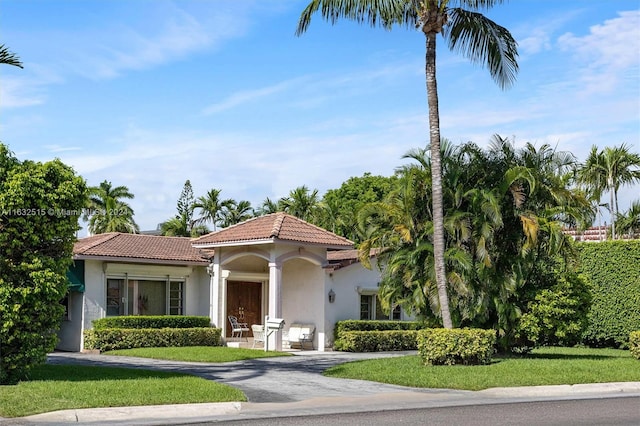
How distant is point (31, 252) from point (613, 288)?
19986mm

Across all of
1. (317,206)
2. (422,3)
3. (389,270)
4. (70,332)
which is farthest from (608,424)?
(317,206)

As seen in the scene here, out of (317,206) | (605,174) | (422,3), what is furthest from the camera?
(317,206)

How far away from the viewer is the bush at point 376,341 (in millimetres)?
28500

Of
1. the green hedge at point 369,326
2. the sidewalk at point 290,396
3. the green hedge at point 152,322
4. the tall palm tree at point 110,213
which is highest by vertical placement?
the tall palm tree at point 110,213

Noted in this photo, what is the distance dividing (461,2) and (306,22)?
410 cm

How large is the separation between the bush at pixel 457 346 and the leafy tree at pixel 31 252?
345 inches

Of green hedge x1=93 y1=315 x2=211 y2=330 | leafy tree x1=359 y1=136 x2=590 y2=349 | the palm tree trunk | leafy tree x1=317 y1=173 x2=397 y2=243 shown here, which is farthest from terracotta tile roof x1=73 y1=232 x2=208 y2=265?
leafy tree x1=317 y1=173 x2=397 y2=243

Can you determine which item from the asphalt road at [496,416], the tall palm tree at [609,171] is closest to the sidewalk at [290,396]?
the asphalt road at [496,416]

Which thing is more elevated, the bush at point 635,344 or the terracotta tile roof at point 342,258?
the terracotta tile roof at point 342,258

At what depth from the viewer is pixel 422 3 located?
20.4 meters

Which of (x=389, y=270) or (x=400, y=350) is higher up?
(x=389, y=270)

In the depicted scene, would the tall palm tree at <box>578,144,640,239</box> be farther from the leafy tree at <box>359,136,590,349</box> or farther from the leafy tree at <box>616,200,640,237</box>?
the leafy tree at <box>359,136,590,349</box>

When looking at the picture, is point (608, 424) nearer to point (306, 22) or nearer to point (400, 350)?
Answer: point (306, 22)

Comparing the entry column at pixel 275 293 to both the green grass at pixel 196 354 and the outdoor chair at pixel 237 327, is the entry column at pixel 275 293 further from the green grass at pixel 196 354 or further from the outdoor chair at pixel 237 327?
the outdoor chair at pixel 237 327
